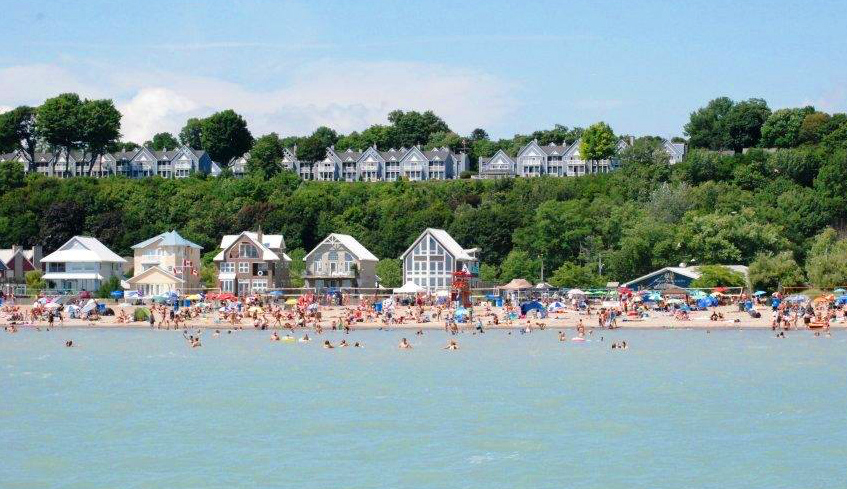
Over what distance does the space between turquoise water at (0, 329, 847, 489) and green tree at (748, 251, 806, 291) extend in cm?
2135

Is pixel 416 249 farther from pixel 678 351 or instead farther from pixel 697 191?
pixel 678 351

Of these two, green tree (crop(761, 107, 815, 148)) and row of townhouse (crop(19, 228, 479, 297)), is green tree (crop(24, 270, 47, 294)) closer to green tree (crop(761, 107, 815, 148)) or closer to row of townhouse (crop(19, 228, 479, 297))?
row of townhouse (crop(19, 228, 479, 297))

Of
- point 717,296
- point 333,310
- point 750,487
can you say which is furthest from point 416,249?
point 750,487

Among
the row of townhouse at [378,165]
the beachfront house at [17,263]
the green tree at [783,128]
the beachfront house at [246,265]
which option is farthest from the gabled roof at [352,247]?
the green tree at [783,128]

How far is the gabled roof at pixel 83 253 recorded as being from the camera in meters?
98.2

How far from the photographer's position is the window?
94.6 metres

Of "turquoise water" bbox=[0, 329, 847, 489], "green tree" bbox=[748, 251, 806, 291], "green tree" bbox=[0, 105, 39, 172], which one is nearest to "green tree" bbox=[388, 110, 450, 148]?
"green tree" bbox=[0, 105, 39, 172]

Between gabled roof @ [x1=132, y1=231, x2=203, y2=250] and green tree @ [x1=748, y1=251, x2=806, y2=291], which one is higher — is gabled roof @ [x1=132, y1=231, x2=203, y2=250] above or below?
above

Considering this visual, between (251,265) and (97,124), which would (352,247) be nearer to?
(251,265)

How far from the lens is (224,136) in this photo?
144 meters

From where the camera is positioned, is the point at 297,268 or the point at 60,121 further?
the point at 60,121

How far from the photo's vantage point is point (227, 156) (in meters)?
145

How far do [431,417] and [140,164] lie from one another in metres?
112

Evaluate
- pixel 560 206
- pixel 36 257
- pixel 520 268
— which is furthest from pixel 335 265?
pixel 36 257
